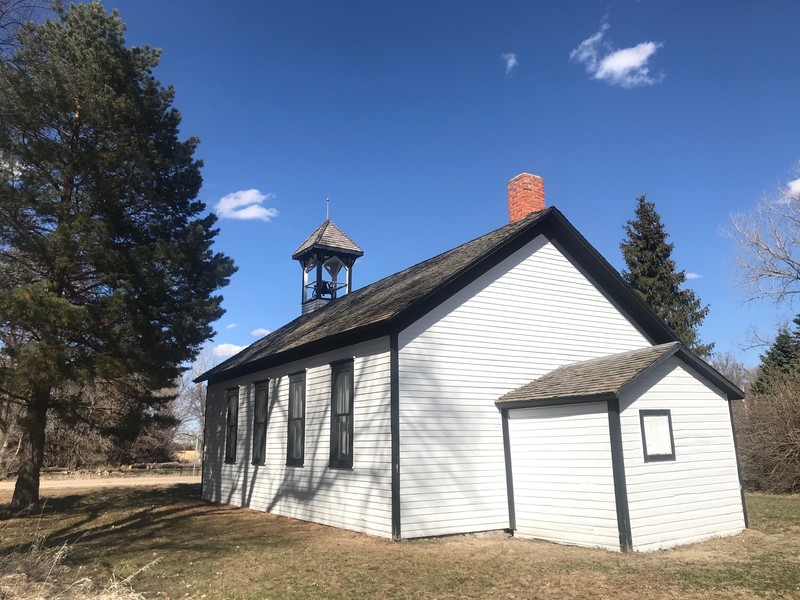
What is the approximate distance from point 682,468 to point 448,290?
5.48m

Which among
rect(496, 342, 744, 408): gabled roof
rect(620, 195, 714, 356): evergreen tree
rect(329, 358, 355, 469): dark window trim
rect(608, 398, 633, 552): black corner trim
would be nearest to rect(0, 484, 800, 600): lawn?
rect(608, 398, 633, 552): black corner trim

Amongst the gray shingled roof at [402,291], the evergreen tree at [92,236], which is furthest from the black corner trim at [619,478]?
the evergreen tree at [92,236]

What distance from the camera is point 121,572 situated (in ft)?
27.0

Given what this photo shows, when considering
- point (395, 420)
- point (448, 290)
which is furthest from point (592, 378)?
point (395, 420)

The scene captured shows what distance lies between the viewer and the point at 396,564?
8578 millimetres

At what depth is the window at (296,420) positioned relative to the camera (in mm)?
13812

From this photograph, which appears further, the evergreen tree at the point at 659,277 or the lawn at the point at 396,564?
the evergreen tree at the point at 659,277

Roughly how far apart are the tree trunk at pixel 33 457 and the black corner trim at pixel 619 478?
14.1m

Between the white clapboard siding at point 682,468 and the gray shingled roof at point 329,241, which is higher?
the gray shingled roof at point 329,241

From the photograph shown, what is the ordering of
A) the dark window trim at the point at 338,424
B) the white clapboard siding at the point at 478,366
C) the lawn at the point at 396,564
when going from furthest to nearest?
the dark window trim at the point at 338,424
the white clapboard siding at the point at 478,366
the lawn at the point at 396,564

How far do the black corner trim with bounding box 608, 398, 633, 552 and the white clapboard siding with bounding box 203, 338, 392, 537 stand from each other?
12.8ft

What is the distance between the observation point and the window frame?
15.8 meters

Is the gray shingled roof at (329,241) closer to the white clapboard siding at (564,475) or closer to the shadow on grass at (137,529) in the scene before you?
the shadow on grass at (137,529)

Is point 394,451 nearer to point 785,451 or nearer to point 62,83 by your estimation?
point 62,83
